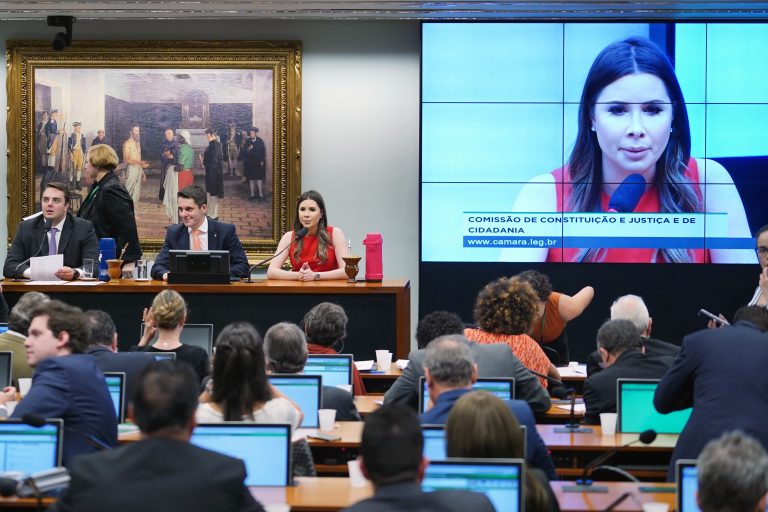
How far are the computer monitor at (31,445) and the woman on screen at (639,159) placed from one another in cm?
674

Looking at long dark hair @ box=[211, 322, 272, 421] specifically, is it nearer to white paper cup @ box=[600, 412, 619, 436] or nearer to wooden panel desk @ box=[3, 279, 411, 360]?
white paper cup @ box=[600, 412, 619, 436]

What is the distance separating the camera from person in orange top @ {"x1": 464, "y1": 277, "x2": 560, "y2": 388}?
5613mm

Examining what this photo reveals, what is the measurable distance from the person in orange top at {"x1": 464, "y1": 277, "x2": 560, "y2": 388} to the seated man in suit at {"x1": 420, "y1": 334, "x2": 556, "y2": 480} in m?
1.71

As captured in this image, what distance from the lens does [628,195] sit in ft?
31.8

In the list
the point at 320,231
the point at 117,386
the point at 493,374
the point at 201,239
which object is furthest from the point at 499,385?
the point at 201,239

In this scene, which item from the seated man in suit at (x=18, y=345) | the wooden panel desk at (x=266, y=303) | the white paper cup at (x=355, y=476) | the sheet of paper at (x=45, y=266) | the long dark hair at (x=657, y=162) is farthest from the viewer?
the long dark hair at (x=657, y=162)

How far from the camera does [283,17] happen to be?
9.87m

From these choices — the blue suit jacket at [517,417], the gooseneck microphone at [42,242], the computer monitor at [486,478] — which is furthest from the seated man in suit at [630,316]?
the gooseneck microphone at [42,242]

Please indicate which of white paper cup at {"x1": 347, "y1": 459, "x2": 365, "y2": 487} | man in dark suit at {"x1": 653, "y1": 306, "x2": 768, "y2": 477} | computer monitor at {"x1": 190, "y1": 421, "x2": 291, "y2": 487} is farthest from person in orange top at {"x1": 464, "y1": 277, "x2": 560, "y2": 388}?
computer monitor at {"x1": 190, "y1": 421, "x2": 291, "y2": 487}

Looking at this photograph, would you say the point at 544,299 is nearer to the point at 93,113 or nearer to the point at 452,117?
the point at 452,117

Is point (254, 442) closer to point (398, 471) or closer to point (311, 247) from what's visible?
point (398, 471)

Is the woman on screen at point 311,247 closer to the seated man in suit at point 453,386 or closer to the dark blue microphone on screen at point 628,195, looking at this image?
the dark blue microphone on screen at point 628,195

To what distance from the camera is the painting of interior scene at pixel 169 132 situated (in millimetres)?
10305

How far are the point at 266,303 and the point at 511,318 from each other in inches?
93.6
